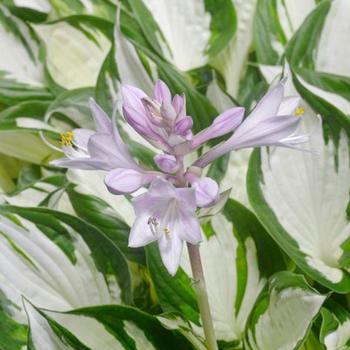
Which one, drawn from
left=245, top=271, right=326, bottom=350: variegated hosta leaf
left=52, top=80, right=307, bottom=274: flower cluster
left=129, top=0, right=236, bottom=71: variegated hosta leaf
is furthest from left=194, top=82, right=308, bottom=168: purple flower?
left=129, top=0, right=236, bottom=71: variegated hosta leaf

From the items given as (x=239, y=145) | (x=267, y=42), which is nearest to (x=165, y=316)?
(x=239, y=145)

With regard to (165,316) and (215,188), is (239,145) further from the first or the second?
(165,316)

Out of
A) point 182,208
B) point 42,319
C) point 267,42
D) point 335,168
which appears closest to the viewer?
point 182,208

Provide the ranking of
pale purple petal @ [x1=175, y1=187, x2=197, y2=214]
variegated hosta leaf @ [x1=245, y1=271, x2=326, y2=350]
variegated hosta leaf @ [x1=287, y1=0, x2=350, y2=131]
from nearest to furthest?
pale purple petal @ [x1=175, y1=187, x2=197, y2=214]
variegated hosta leaf @ [x1=245, y1=271, x2=326, y2=350]
variegated hosta leaf @ [x1=287, y1=0, x2=350, y2=131]

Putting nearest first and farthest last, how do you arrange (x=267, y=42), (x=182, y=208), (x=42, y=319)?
(x=182, y=208) < (x=42, y=319) < (x=267, y=42)

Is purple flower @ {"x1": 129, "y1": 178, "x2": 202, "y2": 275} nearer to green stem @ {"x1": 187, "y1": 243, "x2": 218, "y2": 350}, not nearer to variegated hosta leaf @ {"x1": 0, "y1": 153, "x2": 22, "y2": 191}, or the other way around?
green stem @ {"x1": 187, "y1": 243, "x2": 218, "y2": 350}

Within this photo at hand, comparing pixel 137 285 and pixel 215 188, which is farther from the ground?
pixel 215 188
